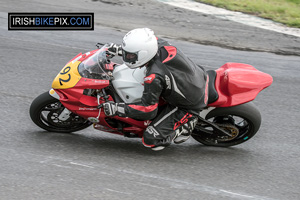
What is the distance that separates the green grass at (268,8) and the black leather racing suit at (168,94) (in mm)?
7009

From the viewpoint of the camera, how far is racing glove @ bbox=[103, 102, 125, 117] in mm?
5062

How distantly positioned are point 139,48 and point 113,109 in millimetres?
764

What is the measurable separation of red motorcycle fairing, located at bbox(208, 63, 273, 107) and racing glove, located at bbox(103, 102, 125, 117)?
1.06 metres

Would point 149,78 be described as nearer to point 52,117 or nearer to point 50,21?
point 52,117

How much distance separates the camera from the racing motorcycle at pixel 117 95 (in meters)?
5.23

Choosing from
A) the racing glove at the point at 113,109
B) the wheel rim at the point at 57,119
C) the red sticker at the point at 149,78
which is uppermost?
the red sticker at the point at 149,78

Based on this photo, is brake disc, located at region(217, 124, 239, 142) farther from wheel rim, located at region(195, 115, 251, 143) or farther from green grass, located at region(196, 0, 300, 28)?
green grass, located at region(196, 0, 300, 28)

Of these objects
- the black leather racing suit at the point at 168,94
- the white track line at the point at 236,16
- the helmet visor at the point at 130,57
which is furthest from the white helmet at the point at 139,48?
the white track line at the point at 236,16

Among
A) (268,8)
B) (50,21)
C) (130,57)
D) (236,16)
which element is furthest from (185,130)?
(268,8)

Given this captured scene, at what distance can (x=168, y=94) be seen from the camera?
5.14 meters

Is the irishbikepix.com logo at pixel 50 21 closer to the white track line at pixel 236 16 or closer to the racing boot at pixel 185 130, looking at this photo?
the white track line at pixel 236 16

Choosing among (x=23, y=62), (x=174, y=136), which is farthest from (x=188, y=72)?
(x=23, y=62)

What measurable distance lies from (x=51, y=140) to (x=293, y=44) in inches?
259

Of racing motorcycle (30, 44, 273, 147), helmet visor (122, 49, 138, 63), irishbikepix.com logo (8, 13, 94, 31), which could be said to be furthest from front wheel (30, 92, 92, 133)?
irishbikepix.com logo (8, 13, 94, 31)
